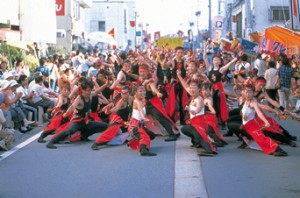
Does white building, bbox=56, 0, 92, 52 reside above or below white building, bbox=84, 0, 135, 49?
below

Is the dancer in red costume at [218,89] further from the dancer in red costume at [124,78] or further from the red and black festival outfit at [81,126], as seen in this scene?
the red and black festival outfit at [81,126]

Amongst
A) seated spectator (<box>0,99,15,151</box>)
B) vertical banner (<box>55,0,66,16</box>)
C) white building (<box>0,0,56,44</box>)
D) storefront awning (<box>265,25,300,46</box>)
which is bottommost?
seated spectator (<box>0,99,15,151</box>)

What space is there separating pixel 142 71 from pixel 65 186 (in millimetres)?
5316

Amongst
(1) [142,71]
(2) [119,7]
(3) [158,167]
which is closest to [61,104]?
(1) [142,71]

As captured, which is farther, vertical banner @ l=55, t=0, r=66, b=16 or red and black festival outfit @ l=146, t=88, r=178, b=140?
vertical banner @ l=55, t=0, r=66, b=16

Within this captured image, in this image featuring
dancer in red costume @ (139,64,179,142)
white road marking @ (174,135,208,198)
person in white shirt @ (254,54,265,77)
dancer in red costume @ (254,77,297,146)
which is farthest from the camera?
person in white shirt @ (254,54,265,77)

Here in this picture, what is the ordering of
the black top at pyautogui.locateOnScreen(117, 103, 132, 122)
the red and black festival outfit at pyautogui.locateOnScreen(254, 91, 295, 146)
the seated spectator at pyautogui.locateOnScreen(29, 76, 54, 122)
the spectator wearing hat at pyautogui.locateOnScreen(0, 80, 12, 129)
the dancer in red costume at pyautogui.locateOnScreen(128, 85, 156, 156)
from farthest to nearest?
the seated spectator at pyautogui.locateOnScreen(29, 76, 54, 122) → the spectator wearing hat at pyautogui.locateOnScreen(0, 80, 12, 129) → the black top at pyautogui.locateOnScreen(117, 103, 132, 122) → the red and black festival outfit at pyautogui.locateOnScreen(254, 91, 295, 146) → the dancer in red costume at pyautogui.locateOnScreen(128, 85, 156, 156)

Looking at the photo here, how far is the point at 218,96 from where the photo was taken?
13.4 meters

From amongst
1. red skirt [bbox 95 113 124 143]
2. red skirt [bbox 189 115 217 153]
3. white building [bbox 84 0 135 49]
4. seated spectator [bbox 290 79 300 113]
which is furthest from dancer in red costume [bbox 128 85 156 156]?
white building [bbox 84 0 135 49]

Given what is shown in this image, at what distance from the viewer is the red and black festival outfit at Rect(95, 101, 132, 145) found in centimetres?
1150

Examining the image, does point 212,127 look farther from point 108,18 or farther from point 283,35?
point 108,18

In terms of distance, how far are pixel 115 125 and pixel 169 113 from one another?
2.51m

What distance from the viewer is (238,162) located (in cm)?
984

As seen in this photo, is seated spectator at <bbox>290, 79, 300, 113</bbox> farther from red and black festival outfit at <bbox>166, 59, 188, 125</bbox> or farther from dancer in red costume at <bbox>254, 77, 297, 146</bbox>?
dancer in red costume at <bbox>254, 77, 297, 146</bbox>
